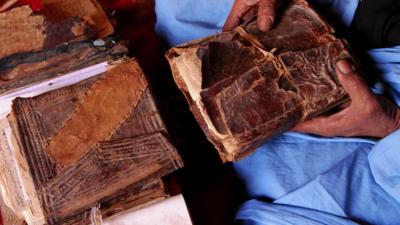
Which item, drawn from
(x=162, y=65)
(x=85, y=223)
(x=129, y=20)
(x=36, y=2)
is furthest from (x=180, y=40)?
(x=85, y=223)

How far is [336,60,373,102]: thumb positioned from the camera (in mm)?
680

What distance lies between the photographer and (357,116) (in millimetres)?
731

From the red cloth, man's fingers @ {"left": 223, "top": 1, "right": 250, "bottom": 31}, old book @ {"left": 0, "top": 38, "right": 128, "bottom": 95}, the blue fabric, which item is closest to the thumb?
the blue fabric

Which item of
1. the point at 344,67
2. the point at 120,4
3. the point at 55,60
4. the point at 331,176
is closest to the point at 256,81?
the point at 344,67

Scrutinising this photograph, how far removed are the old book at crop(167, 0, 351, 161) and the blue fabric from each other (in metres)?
0.13

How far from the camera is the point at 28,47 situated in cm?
91

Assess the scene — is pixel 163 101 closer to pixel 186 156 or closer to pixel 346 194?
pixel 186 156

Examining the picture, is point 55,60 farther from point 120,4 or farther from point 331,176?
point 331,176

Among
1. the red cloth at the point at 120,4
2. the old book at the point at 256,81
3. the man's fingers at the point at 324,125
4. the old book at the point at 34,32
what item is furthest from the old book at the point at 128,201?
the red cloth at the point at 120,4

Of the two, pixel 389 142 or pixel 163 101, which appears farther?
pixel 163 101

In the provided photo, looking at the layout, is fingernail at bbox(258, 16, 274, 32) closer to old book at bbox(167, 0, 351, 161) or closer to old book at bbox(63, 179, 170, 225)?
old book at bbox(167, 0, 351, 161)

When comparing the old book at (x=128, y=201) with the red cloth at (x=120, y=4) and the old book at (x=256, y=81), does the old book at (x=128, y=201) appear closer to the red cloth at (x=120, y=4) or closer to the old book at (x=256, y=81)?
the old book at (x=256, y=81)

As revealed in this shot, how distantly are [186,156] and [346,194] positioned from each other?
411mm

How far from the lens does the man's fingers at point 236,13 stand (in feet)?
2.93
